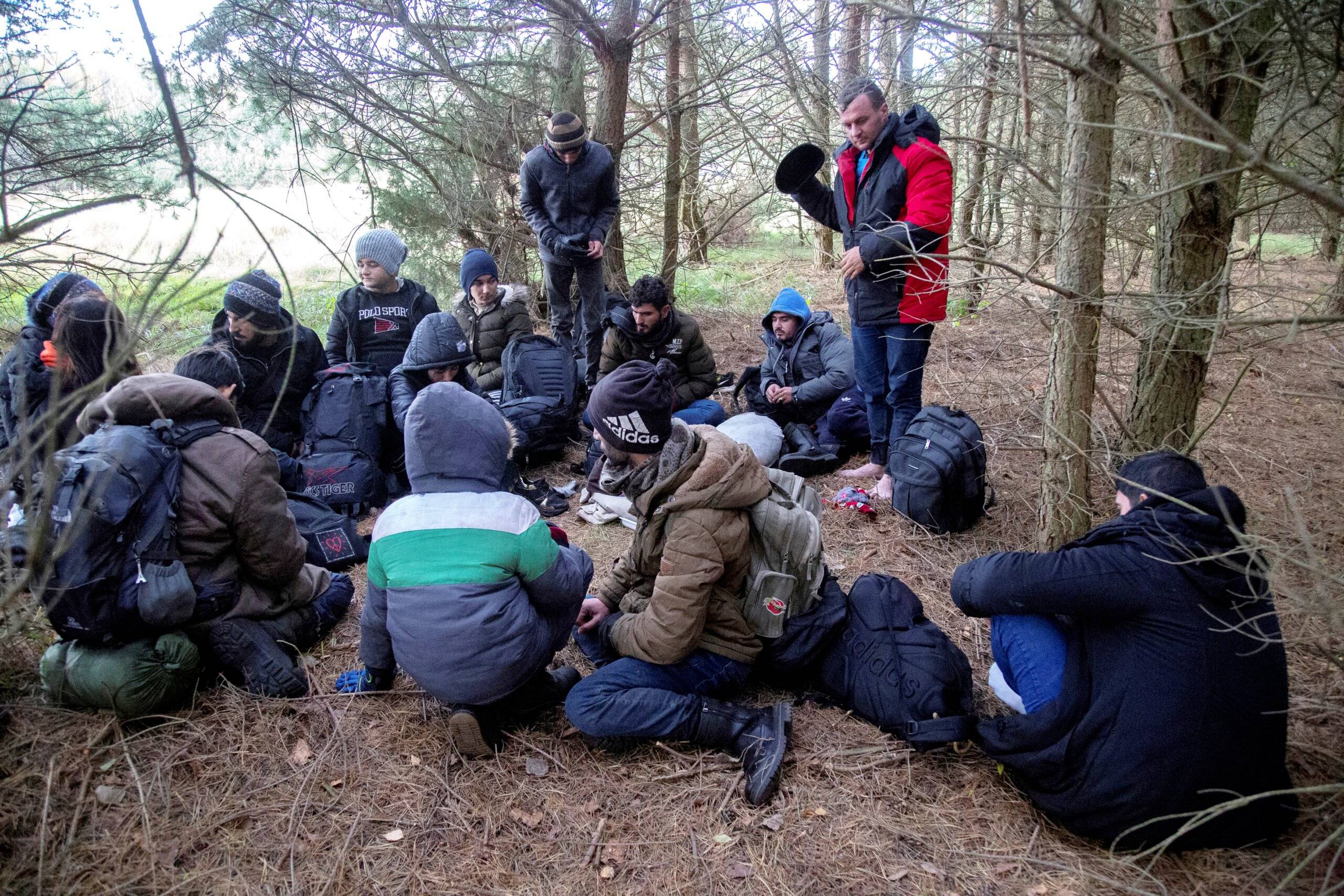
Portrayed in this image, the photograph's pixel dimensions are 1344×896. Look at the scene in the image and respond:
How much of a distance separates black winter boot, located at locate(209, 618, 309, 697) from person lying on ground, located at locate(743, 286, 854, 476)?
10.6ft

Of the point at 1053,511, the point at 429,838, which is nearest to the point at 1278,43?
the point at 1053,511

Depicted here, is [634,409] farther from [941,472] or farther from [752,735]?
[941,472]

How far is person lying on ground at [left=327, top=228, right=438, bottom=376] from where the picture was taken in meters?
5.27

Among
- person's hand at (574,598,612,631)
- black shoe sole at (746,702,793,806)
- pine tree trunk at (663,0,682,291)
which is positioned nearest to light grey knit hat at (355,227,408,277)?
pine tree trunk at (663,0,682,291)

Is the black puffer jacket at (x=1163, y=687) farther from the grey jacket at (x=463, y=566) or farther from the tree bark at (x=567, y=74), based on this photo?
the tree bark at (x=567, y=74)

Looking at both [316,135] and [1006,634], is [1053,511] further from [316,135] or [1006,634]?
[316,135]

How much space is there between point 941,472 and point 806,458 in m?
1.19

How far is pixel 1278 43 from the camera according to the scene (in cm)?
279

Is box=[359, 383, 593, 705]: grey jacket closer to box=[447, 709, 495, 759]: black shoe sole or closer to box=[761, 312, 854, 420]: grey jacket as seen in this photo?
box=[447, 709, 495, 759]: black shoe sole

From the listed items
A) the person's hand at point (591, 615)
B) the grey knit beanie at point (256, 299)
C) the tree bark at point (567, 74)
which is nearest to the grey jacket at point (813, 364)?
the person's hand at point (591, 615)

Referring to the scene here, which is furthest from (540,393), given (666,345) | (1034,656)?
(1034,656)

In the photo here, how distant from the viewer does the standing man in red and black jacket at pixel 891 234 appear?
Answer: 158 inches

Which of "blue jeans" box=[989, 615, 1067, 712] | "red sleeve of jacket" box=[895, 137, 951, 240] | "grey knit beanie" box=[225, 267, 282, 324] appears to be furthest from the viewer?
"grey knit beanie" box=[225, 267, 282, 324]

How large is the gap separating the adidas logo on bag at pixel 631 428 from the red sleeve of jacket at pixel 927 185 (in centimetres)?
213
